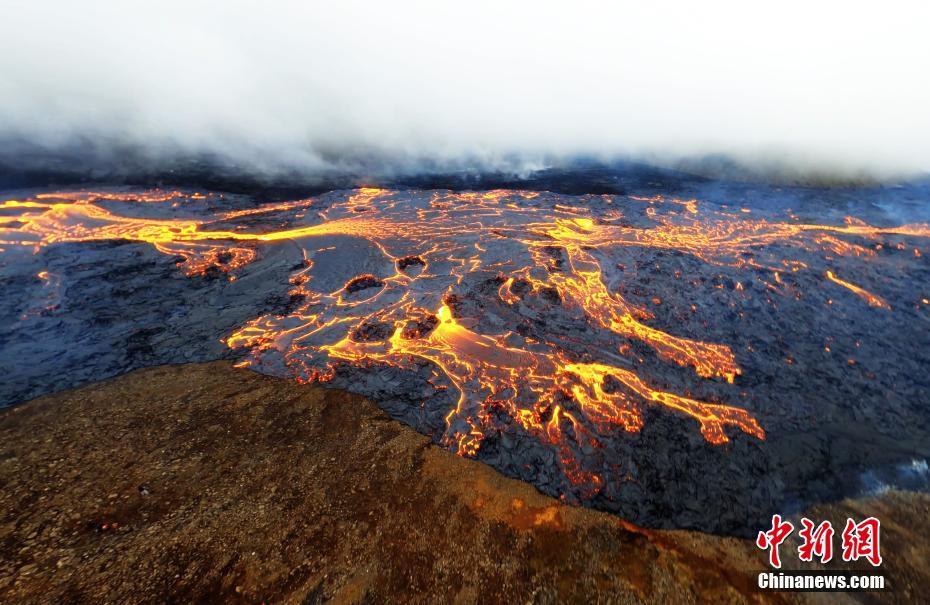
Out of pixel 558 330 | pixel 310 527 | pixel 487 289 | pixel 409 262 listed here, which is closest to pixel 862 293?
pixel 558 330

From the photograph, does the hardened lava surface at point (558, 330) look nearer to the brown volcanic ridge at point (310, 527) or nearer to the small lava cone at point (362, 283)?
the small lava cone at point (362, 283)

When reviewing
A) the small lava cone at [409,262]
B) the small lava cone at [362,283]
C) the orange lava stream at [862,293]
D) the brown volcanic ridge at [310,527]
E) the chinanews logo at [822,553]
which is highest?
the small lava cone at [409,262]

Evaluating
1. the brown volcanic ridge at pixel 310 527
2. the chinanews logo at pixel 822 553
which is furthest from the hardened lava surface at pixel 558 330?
the brown volcanic ridge at pixel 310 527

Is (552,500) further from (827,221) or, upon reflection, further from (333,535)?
(827,221)

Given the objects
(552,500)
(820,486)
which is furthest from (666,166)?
(552,500)

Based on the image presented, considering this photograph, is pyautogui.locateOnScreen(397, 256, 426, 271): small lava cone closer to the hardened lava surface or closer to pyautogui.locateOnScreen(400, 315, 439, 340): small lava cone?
the hardened lava surface

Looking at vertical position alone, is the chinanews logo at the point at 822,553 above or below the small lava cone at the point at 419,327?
below

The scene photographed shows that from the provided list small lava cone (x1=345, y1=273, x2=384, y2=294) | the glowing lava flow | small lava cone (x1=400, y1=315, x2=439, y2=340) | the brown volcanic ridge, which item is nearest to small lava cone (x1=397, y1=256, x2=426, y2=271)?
the glowing lava flow
